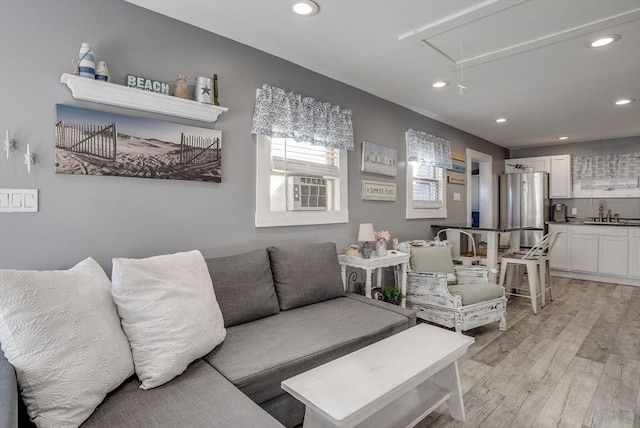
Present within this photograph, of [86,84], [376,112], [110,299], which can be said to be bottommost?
[110,299]

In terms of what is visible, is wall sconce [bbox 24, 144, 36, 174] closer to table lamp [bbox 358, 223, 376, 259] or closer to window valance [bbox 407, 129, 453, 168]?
table lamp [bbox 358, 223, 376, 259]

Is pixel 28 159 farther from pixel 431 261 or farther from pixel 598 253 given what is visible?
pixel 598 253

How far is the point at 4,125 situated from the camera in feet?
5.71

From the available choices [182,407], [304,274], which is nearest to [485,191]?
[304,274]

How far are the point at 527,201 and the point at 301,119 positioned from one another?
515 centimetres

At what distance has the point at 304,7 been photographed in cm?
214

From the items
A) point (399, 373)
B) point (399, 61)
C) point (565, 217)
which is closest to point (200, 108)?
point (399, 61)

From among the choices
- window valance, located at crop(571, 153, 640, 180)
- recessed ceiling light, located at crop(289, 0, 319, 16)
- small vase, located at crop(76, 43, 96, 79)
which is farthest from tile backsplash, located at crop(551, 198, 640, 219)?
small vase, located at crop(76, 43, 96, 79)

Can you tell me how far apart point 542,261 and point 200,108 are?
4406 mm

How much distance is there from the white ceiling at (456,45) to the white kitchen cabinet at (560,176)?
7.29ft

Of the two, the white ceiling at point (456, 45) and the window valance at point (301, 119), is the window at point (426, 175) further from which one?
the window valance at point (301, 119)

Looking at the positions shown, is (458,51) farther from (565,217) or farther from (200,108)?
(565,217)

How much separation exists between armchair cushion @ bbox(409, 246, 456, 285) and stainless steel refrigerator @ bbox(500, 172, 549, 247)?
3.32 meters

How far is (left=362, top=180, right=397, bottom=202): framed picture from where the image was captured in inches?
144
